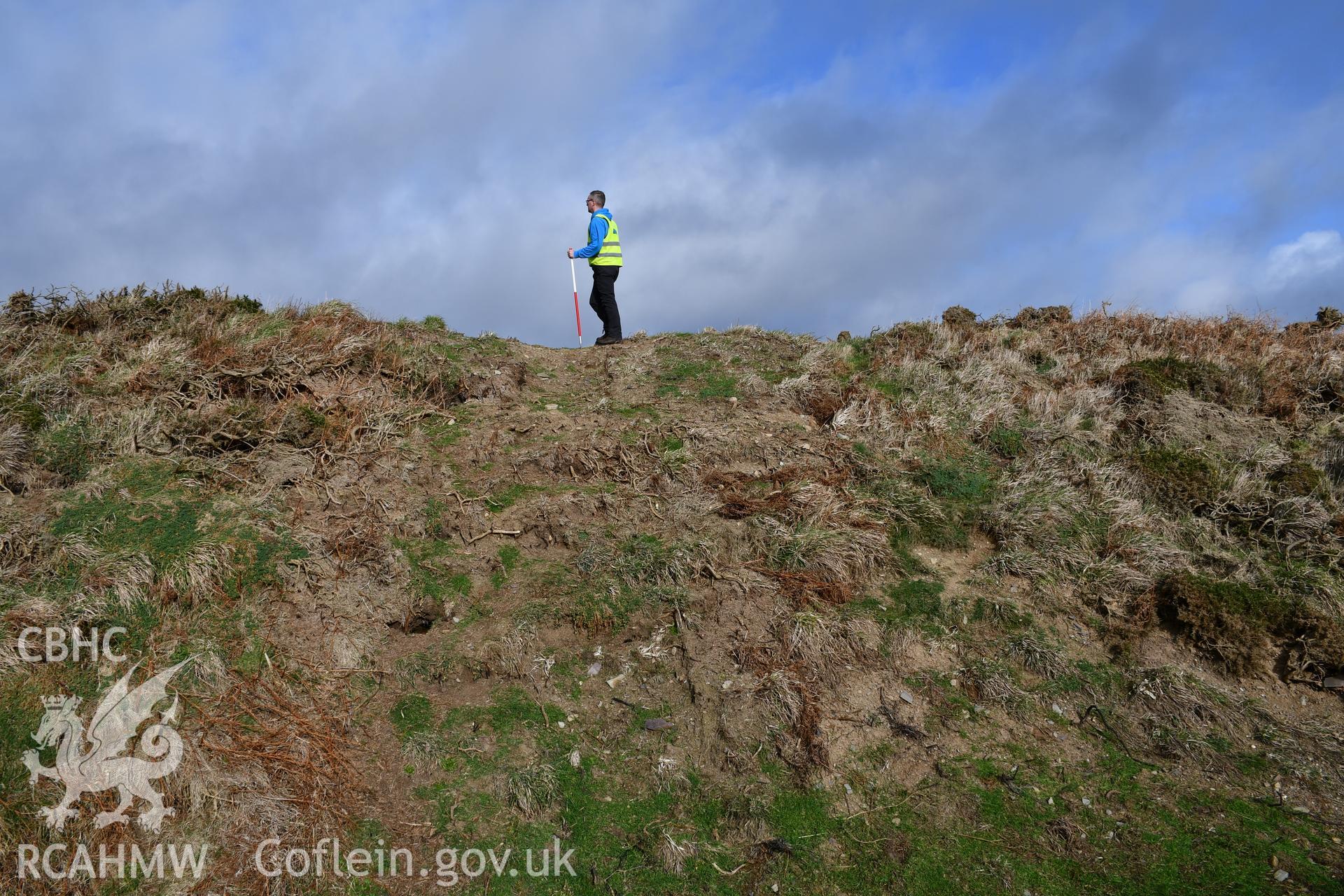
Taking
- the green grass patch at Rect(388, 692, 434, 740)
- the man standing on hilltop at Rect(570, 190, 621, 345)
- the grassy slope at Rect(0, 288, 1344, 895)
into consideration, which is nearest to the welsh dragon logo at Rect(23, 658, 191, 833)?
the grassy slope at Rect(0, 288, 1344, 895)

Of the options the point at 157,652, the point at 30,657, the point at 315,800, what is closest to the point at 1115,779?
the point at 315,800

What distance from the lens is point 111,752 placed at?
5312 mm

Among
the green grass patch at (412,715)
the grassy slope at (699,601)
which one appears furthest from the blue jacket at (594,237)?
the green grass patch at (412,715)

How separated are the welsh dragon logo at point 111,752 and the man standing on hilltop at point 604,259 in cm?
809

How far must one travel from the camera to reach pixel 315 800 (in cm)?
537

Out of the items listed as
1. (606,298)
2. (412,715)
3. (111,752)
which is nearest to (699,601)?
(412,715)

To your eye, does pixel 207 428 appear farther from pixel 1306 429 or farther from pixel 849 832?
pixel 1306 429

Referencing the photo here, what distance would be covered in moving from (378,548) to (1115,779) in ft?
21.6

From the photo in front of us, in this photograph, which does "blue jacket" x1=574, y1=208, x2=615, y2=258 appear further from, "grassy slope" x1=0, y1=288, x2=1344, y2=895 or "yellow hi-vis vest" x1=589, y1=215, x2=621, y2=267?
"grassy slope" x1=0, y1=288, x2=1344, y2=895

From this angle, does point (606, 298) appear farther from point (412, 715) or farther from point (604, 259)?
point (412, 715)

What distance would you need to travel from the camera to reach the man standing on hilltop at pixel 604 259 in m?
11.9

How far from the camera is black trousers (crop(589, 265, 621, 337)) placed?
39.5ft

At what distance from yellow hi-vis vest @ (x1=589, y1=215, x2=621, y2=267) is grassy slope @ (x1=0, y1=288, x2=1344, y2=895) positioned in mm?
2880

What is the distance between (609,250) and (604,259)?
168 millimetres
